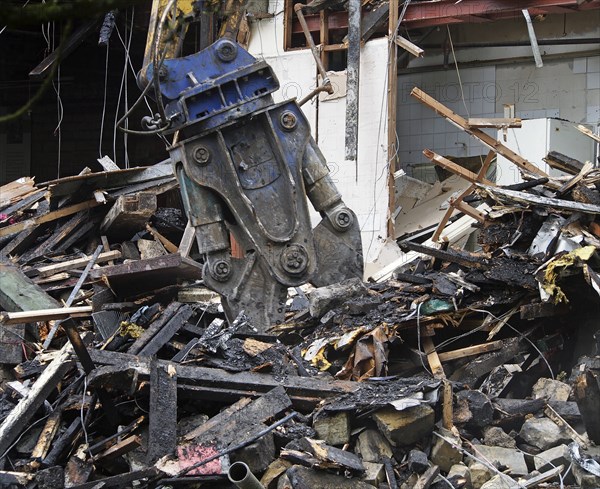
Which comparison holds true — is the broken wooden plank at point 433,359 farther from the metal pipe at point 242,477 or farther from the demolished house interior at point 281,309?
the metal pipe at point 242,477

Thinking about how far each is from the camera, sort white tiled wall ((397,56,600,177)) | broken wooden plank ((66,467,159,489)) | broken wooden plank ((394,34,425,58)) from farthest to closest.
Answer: white tiled wall ((397,56,600,177)) → broken wooden plank ((394,34,425,58)) → broken wooden plank ((66,467,159,489))

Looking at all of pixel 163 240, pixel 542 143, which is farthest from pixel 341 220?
pixel 542 143

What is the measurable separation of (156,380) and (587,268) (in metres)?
3.76

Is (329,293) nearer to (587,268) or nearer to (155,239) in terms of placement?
(587,268)

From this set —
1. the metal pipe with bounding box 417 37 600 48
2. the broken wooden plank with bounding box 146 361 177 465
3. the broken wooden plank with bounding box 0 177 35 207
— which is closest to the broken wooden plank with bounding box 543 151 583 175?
the metal pipe with bounding box 417 37 600 48

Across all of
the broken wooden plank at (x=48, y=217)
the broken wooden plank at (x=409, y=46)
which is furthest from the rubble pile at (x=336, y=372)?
the broken wooden plank at (x=409, y=46)

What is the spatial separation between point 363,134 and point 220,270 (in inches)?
219

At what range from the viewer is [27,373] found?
8.65 m

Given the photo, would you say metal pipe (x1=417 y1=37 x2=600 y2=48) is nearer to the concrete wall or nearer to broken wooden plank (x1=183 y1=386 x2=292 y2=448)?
the concrete wall

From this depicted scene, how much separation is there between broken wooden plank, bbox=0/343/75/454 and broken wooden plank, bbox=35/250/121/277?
334 cm

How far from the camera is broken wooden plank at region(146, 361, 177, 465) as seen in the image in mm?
7027

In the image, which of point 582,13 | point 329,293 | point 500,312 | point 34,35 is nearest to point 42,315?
point 329,293

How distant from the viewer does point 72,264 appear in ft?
37.8

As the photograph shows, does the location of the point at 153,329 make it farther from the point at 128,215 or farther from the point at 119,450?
the point at 128,215
